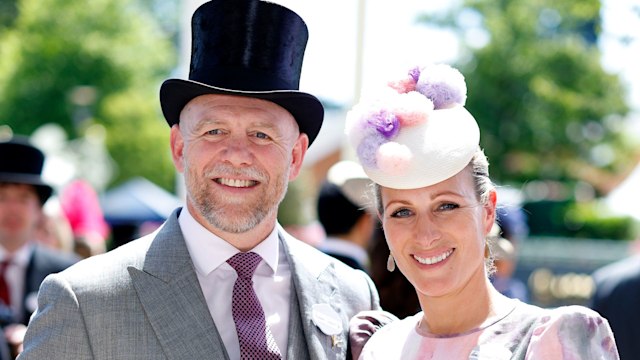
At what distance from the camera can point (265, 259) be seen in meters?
3.45

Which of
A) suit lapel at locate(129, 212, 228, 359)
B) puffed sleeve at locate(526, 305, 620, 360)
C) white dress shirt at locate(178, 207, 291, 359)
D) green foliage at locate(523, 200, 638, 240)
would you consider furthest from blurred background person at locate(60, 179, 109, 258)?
green foliage at locate(523, 200, 638, 240)

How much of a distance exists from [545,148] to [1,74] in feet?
58.4

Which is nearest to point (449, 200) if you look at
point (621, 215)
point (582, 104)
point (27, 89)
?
point (621, 215)

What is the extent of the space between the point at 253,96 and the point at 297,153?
376 millimetres

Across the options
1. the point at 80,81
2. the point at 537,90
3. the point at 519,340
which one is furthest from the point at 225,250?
the point at 80,81

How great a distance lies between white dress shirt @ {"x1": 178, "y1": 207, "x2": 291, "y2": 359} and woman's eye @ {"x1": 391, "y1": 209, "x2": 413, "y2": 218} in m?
0.59

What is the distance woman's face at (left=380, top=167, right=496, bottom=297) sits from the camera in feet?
9.78

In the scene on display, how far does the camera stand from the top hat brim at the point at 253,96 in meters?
3.30

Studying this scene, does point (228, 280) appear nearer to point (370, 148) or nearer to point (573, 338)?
point (370, 148)

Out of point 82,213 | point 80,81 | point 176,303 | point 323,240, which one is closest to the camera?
point 176,303

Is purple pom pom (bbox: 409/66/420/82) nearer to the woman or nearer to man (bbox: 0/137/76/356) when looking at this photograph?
the woman

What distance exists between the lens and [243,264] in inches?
132

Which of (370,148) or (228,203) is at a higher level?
(370,148)

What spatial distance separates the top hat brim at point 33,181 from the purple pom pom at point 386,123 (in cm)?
373
